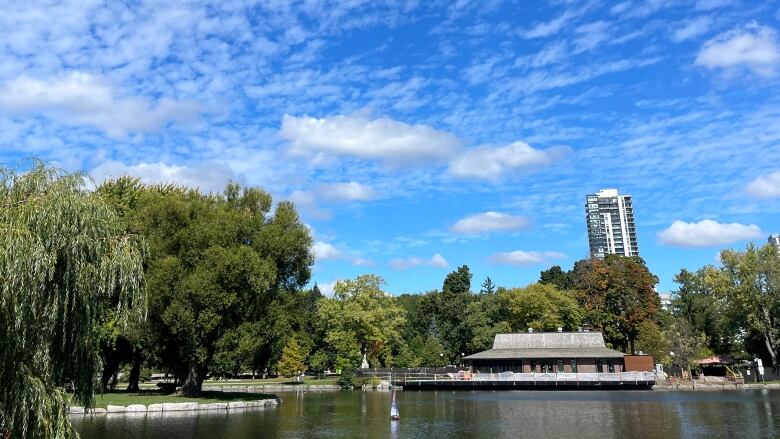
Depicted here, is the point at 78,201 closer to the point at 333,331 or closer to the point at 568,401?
the point at 568,401

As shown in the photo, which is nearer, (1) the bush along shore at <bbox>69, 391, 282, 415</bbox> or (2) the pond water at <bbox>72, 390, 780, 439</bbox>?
Answer: (2) the pond water at <bbox>72, 390, 780, 439</bbox>

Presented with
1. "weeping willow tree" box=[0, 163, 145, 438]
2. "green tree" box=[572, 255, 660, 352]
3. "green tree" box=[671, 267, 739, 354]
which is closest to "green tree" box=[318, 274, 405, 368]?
"green tree" box=[572, 255, 660, 352]

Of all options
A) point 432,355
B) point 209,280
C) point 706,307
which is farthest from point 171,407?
point 706,307

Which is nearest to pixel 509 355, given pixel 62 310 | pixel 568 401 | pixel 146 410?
pixel 568 401

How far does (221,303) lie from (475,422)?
57.2 ft

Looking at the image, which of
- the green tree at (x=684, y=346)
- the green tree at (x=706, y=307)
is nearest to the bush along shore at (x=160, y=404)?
the green tree at (x=684, y=346)

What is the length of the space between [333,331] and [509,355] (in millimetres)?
22016

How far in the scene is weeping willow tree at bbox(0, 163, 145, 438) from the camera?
12.0m

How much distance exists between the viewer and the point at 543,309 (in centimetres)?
7775

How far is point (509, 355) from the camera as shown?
217ft

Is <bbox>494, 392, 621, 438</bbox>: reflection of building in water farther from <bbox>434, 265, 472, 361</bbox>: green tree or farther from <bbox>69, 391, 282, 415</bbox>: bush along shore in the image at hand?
<bbox>434, 265, 472, 361</bbox>: green tree

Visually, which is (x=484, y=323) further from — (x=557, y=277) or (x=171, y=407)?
(x=171, y=407)

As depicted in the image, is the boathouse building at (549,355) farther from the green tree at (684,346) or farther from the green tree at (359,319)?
the green tree at (359,319)

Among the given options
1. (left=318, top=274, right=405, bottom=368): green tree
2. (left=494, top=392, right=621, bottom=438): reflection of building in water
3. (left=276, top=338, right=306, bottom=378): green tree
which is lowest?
(left=494, top=392, right=621, bottom=438): reflection of building in water
